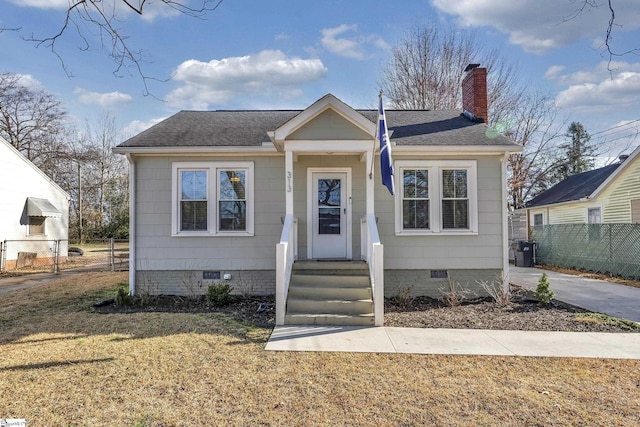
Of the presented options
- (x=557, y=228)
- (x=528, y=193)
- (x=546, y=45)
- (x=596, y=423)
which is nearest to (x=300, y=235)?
(x=546, y=45)

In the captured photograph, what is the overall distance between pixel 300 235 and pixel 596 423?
→ 6.19 m

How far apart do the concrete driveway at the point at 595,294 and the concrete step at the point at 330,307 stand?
4668mm

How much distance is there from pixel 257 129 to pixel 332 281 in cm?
435

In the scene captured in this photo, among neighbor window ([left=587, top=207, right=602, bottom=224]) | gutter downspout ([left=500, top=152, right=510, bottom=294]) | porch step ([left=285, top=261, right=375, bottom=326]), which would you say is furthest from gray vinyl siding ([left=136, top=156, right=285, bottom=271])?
neighbor window ([left=587, top=207, right=602, bottom=224])

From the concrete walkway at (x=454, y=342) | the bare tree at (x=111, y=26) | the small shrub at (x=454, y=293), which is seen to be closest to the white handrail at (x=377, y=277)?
the concrete walkway at (x=454, y=342)

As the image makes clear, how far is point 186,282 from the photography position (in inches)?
334

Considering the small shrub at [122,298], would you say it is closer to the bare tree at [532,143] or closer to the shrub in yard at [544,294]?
the shrub in yard at [544,294]

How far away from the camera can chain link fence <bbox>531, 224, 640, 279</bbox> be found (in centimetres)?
1208

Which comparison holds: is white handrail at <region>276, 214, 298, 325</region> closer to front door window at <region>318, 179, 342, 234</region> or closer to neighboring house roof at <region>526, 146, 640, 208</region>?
A: front door window at <region>318, 179, 342, 234</region>

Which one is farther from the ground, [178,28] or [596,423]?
[178,28]

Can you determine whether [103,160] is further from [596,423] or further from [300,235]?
[596,423]

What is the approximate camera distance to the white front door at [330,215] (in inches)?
338

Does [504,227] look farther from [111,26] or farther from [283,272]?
[111,26]

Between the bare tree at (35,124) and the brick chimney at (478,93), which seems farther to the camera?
the bare tree at (35,124)
